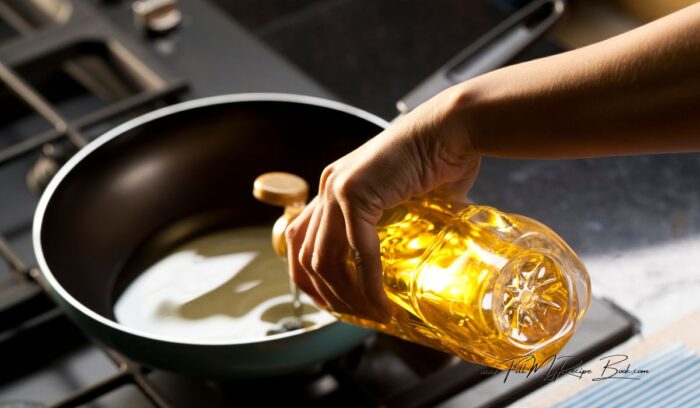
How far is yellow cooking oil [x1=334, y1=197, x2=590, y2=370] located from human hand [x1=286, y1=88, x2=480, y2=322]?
0.03 metres

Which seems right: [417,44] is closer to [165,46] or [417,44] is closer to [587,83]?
[165,46]

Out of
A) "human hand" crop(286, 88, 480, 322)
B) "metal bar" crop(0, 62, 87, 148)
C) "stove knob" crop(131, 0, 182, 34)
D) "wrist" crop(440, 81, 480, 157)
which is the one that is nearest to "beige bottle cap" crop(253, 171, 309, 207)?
"human hand" crop(286, 88, 480, 322)

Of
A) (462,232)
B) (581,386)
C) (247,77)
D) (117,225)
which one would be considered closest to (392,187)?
(462,232)

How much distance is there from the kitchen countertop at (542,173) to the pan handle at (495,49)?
0.68 ft

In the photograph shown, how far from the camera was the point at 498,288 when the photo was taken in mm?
599

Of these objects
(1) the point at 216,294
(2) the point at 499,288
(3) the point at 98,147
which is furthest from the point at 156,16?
(2) the point at 499,288

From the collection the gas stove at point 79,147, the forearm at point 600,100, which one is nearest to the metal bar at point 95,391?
the gas stove at point 79,147

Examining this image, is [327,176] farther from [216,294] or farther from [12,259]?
[12,259]

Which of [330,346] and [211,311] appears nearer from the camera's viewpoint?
[330,346]

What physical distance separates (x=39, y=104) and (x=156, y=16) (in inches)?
8.2

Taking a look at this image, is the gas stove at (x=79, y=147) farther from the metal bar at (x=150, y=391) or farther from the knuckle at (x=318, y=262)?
the knuckle at (x=318, y=262)

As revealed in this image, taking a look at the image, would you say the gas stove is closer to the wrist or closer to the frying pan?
the frying pan

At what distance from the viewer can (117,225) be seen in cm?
91

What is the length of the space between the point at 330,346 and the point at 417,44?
669mm
